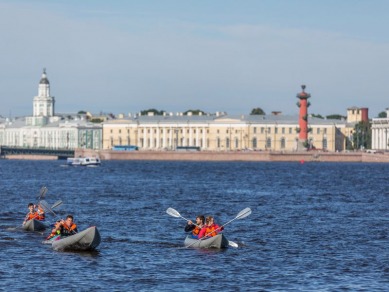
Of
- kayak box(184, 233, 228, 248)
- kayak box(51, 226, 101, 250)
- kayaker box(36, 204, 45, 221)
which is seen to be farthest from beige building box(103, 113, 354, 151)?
kayak box(51, 226, 101, 250)

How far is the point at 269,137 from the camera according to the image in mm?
174750

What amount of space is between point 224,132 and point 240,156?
63.7 ft

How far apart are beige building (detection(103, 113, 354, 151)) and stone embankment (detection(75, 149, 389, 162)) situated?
37.7 feet

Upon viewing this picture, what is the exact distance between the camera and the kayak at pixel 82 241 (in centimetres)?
3109

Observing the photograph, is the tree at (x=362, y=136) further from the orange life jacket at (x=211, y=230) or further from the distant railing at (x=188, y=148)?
the orange life jacket at (x=211, y=230)

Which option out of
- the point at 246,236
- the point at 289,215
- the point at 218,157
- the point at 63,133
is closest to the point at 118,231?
the point at 246,236

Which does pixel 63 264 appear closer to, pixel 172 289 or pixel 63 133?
pixel 172 289

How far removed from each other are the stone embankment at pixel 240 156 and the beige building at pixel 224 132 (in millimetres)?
11495

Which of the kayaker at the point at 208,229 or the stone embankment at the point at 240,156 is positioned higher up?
the stone embankment at the point at 240,156

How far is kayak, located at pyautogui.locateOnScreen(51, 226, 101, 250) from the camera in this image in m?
31.1

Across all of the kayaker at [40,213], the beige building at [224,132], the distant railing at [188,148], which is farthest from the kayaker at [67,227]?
the beige building at [224,132]

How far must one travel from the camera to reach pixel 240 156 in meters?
156

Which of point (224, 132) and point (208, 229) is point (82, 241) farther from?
point (224, 132)

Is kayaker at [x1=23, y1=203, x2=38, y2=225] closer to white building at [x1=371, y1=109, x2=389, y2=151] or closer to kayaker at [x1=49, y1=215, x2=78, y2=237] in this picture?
kayaker at [x1=49, y1=215, x2=78, y2=237]
